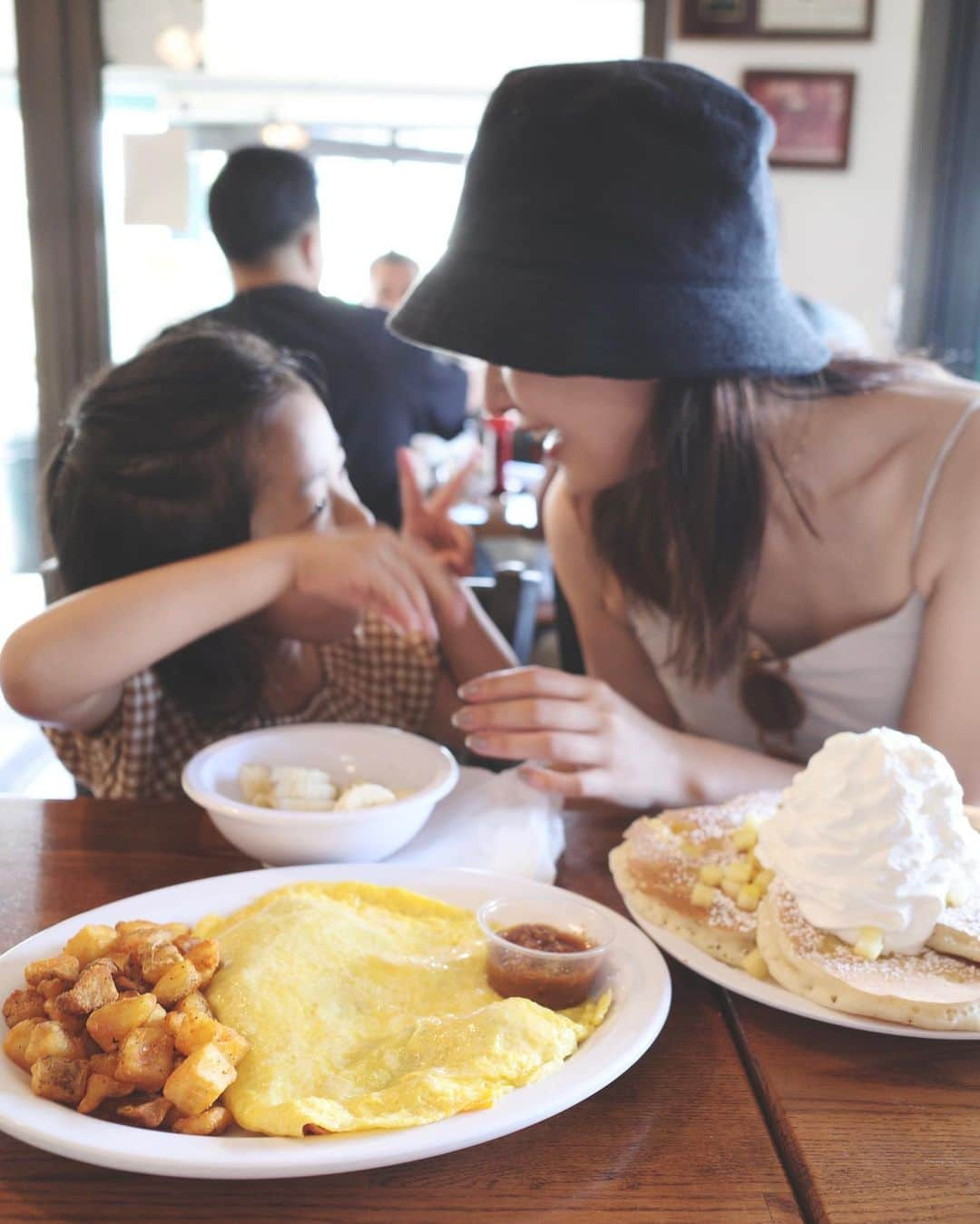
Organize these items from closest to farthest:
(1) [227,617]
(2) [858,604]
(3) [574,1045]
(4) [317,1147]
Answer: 1. (4) [317,1147]
2. (3) [574,1045]
3. (1) [227,617]
4. (2) [858,604]

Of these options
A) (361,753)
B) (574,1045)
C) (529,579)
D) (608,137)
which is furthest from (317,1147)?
(529,579)

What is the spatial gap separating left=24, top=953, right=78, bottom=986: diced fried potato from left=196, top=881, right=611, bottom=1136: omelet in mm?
107

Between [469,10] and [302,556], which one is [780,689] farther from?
[469,10]

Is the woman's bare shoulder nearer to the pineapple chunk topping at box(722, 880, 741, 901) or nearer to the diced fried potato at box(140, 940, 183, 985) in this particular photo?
the pineapple chunk topping at box(722, 880, 741, 901)

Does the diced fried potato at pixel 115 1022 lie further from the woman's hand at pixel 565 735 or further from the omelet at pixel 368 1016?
the woman's hand at pixel 565 735

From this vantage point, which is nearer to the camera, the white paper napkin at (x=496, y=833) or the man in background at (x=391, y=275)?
the white paper napkin at (x=496, y=833)

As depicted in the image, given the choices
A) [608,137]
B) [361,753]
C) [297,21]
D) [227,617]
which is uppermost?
[297,21]

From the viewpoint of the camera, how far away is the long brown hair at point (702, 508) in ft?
4.53

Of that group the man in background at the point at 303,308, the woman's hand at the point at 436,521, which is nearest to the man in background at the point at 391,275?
the man in background at the point at 303,308

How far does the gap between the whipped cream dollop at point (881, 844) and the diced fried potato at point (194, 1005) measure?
19.9 inches

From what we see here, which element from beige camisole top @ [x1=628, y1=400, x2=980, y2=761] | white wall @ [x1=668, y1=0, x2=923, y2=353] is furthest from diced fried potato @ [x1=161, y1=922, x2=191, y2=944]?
white wall @ [x1=668, y1=0, x2=923, y2=353]

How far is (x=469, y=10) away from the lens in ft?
13.1

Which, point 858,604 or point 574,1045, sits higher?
point 858,604

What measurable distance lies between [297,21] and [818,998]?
4104mm
